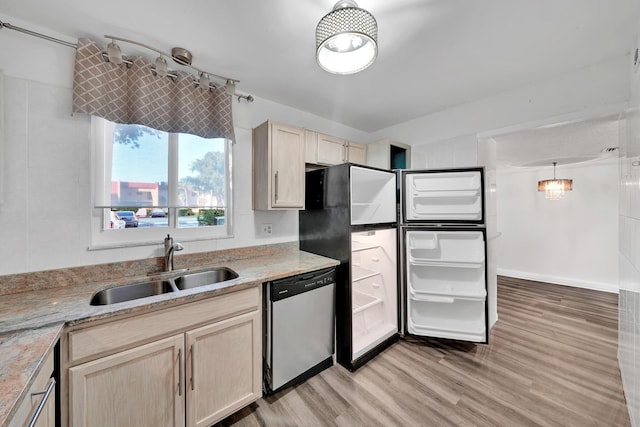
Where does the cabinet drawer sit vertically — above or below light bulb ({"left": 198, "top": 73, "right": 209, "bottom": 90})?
below

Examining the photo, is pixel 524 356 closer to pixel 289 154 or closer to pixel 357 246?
pixel 357 246

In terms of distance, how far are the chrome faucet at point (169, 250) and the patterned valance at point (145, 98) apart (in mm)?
801

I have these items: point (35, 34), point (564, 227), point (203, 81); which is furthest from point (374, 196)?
point (564, 227)

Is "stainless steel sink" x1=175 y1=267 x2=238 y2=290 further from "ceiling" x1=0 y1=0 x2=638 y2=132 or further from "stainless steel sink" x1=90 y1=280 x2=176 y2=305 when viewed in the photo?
"ceiling" x1=0 y1=0 x2=638 y2=132

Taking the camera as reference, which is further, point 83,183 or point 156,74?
point 156,74

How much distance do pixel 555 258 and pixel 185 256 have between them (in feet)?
18.5

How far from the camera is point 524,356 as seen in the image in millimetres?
2049

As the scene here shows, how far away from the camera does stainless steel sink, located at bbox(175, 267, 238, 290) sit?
1.66 metres

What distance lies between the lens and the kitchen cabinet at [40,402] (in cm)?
64

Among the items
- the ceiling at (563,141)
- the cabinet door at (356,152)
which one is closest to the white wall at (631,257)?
the ceiling at (563,141)

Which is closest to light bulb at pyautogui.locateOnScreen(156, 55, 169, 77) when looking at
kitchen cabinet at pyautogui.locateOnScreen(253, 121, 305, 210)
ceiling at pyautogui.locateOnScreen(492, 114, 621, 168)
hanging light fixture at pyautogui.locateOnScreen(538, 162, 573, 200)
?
kitchen cabinet at pyautogui.locateOnScreen(253, 121, 305, 210)

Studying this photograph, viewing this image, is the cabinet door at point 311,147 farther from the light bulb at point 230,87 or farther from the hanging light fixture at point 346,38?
the hanging light fixture at point 346,38

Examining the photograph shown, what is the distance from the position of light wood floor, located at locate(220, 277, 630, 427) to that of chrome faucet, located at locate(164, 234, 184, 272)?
106cm

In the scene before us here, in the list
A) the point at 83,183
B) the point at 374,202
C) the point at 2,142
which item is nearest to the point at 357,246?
the point at 374,202
